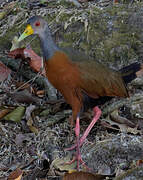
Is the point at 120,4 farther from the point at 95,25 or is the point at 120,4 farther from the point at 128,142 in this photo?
the point at 128,142

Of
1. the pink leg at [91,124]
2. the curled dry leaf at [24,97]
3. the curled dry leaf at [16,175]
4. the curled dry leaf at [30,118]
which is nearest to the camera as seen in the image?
the curled dry leaf at [16,175]

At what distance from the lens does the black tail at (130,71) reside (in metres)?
4.41

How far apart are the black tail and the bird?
7.2 inches

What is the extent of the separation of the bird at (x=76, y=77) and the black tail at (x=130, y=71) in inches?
7.2

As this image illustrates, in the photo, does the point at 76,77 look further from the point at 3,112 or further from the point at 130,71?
the point at 3,112

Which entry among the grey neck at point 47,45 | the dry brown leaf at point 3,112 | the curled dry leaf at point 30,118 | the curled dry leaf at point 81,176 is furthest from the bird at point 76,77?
the curled dry leaf at point 81,176

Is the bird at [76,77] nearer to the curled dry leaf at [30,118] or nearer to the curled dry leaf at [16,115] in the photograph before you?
the curled dry leaf at [30,118]

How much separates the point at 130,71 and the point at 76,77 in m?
0.71

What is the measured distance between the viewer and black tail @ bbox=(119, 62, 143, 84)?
14.5ft

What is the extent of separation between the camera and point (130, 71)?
4.43 metres

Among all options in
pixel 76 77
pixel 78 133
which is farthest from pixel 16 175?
pixel 76 77

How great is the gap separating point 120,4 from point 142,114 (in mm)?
1717

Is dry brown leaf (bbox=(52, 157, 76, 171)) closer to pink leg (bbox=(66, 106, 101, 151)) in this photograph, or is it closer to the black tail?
pink leg (bbox=(66, 106, 101, 151))

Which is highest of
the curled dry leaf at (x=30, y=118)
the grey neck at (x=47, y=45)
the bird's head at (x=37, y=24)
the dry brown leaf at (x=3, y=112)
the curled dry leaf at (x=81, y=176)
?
the bird's head at (x=37, y=24)
